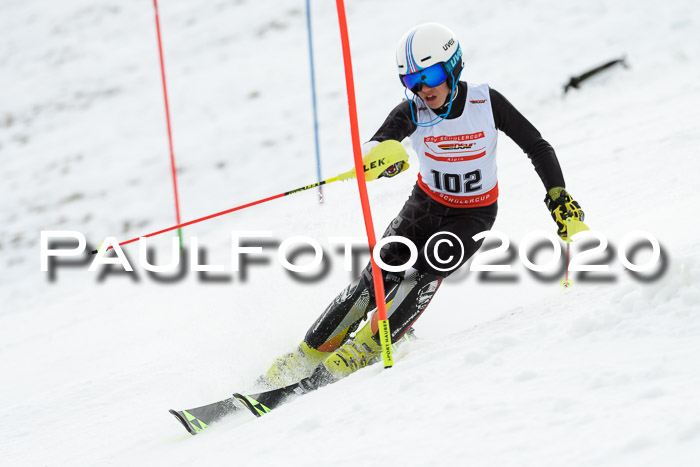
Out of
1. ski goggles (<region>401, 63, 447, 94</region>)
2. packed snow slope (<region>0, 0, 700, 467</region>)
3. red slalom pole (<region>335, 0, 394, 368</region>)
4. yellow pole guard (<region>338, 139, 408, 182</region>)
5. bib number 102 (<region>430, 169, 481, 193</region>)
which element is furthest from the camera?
bib number 102 (<region>430, 169, 481, 193</region>)

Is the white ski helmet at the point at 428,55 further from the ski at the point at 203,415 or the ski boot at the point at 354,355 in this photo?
the ski at the point at 203,415

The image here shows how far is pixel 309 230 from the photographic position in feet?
20.9

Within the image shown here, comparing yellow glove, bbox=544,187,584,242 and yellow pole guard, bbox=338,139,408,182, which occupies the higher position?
yellow pole guard, bbox=338,139,408,182

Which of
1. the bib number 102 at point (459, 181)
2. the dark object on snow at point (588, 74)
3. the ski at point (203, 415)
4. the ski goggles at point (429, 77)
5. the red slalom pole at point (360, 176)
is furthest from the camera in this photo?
the dark object on snow at point (588, 74)

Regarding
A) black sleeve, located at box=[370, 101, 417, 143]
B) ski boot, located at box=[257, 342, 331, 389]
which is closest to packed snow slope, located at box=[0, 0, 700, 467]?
ski boot, located at box=[257, 342, 331, 389]

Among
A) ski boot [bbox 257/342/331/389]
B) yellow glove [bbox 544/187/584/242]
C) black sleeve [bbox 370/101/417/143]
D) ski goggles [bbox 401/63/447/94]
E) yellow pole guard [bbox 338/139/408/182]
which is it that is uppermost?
ski goggles [bbox 401/63/447/94]

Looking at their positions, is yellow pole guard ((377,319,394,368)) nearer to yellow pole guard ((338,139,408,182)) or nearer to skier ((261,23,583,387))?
skier ((261,23,583,387))

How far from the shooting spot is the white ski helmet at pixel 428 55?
9.70 ft

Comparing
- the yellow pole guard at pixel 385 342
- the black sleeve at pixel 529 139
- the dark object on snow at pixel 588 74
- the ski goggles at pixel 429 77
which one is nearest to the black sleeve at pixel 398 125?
the ski goggles at pixel 429 77

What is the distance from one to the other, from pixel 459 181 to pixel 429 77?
1.87 feet

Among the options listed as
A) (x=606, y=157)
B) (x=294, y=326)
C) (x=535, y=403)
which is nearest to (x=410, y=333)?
(x=294, y=326)

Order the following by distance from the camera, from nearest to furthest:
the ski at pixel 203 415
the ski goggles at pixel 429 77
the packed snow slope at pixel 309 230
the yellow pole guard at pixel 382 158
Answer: the packed snow slope at pixel 309 230 < the yellow pole guard at pixel 382 158 < the ski goggles at pixel 429 77 < the ski at pixel 203 415

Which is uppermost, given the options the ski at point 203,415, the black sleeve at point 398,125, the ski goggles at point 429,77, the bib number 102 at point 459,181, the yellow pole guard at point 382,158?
the ski goggles at point 429,77

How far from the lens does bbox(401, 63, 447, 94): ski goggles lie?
117 inches
